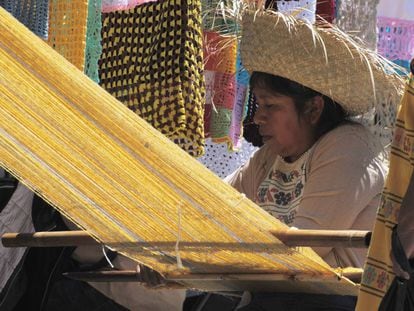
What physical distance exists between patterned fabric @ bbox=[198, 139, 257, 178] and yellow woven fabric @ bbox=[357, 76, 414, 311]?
195 centimetres

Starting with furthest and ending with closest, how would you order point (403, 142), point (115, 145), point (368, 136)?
point (368, 136) → point (115, 145) → point (403, 142)

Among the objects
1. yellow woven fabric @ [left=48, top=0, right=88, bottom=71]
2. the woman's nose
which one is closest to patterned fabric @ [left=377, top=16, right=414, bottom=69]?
the woman's nose

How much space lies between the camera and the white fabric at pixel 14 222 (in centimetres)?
294

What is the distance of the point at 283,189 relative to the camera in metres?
2.89

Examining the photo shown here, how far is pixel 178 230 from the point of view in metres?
2.09

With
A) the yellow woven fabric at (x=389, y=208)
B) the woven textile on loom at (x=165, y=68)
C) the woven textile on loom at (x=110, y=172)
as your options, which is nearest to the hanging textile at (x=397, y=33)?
the woven textile on loom at (x=165, y=68)

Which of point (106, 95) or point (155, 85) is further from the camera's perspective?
point (155, 85)

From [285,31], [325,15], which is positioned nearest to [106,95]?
[285,31]

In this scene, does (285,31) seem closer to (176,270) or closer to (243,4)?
(243,4)

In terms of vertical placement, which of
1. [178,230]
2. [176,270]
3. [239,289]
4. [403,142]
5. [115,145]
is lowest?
[239,289]

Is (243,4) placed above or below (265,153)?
above

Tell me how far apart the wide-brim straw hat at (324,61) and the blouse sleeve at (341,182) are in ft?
0.50

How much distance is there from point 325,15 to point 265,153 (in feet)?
1.98

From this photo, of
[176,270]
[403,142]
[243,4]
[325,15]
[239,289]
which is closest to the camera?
[403,142]
